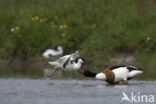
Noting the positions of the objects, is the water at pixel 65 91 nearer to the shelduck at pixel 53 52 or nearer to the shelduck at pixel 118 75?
the shelduck at pixel 118 75

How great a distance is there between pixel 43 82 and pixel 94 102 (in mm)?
3666

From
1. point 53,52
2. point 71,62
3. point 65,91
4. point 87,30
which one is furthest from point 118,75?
point 87,30

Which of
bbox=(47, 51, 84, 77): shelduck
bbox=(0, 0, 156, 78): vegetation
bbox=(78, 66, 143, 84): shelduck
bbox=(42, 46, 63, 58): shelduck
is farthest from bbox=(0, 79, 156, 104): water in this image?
bbox=(42, 46, 63, 58): shelduck

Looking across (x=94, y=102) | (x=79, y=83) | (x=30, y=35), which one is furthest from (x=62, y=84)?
(x=30, y=35)

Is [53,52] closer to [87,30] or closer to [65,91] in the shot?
[87,30]

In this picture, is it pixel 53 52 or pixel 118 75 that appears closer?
pixel 118 75

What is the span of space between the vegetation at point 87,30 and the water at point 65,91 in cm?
471

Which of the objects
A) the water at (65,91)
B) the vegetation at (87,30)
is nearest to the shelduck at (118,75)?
the water at (65,91)

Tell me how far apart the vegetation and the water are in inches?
186

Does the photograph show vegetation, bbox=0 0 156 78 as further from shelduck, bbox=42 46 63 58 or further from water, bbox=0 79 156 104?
water, bbox=0 79 156 104

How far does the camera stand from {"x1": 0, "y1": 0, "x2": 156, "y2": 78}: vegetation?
18.5 metres

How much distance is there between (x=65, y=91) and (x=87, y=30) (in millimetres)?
7952

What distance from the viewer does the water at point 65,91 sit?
10.4 metres

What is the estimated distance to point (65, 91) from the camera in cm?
A: 1175
